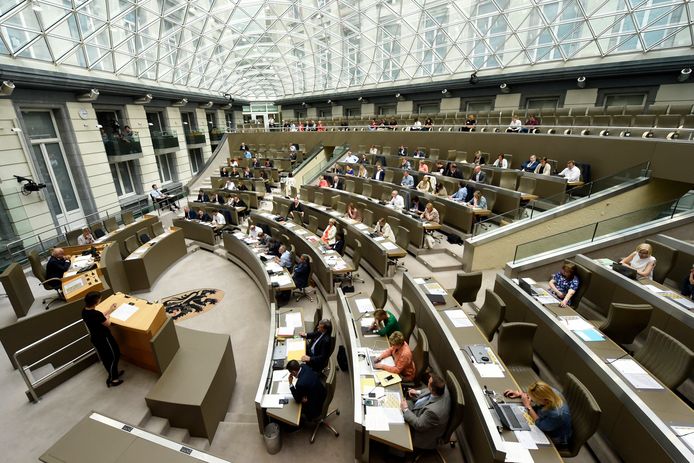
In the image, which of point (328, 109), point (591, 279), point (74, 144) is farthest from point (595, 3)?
point (74, 144)

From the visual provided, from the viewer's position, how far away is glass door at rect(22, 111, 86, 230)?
15.2 metres

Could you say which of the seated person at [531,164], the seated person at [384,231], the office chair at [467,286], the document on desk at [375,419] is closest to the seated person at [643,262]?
the office chair at [467,286]

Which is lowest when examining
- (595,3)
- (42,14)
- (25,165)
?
(25,165)

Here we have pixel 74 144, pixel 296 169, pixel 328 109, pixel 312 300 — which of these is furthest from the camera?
pixel 328 109

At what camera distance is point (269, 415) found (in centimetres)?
509

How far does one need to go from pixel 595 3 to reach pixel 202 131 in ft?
96.9

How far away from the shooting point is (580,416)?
3955 mm

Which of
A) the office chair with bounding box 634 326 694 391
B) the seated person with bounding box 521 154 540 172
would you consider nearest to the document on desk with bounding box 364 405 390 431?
the office chair with bounding box 634 326 694 391

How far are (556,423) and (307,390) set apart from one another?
3.36m

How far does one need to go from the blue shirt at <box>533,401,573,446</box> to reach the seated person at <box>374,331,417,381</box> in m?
1.86

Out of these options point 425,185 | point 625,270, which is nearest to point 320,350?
point 625,270

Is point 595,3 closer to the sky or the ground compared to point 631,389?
closer to the sky

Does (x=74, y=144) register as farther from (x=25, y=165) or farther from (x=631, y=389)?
(x=631, y=389)

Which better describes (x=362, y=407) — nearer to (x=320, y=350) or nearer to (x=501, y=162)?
(x=320, y=350)
